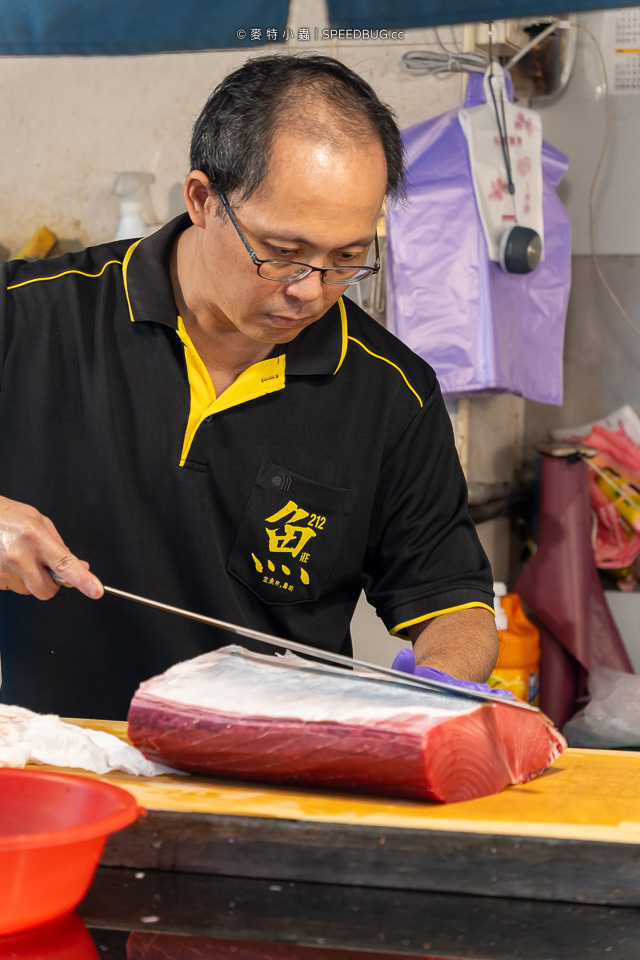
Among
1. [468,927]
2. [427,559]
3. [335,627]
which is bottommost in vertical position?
[468,927]

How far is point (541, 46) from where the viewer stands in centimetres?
323

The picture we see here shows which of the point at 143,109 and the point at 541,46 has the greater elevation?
the point at 541,46

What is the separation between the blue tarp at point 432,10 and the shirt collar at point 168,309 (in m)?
0.87

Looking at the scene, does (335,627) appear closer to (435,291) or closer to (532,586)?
(435,291)

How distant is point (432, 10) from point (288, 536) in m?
1.31

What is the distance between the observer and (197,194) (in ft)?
5.42

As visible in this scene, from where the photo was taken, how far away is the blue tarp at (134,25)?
2605mm

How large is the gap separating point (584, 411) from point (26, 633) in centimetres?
226

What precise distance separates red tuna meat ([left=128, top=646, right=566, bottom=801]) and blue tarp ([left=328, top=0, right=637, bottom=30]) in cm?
162

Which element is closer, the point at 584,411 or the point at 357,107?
the point at 357,107

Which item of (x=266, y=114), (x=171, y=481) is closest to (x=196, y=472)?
(x=171, y=481)

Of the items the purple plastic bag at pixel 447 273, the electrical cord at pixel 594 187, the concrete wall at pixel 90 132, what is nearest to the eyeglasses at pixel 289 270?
the purple plastic bag at pixel 447 273

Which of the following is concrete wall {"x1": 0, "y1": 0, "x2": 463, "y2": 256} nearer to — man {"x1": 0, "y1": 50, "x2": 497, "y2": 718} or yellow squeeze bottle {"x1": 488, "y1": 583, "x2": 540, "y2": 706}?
man {"x1": 0, "y1": 50, "x2": 497, "y2": 718}

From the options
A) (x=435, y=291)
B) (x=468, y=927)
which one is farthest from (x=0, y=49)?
(x=468, y=927)
